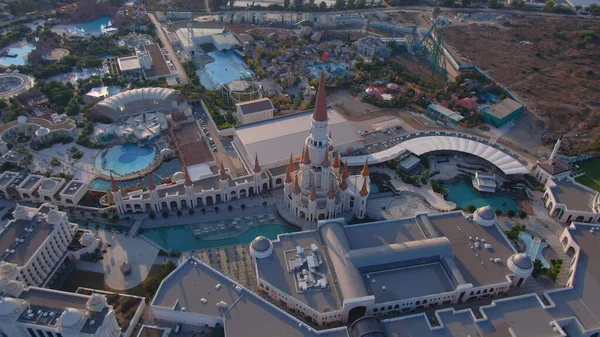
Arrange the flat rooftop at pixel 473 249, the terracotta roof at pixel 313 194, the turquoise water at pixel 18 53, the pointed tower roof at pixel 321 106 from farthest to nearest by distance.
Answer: the turquoise water at pixel 18 53 < the terracotta roof at pixel 313 194 < the pointed tower roof at pixel 321 106 < the flat rooftop at pixel 473 249

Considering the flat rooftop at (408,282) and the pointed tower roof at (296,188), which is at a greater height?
the pointed tower roof at (296,188)

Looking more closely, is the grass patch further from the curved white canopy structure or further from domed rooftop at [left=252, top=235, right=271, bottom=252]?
domed rooftop at [left=252, top=235, right=271, bottom=252]

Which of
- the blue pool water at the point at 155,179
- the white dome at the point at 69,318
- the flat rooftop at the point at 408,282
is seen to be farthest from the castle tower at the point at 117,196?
the flat rooftop at the point at 408,282

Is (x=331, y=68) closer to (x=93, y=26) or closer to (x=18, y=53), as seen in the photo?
(x=93, y=26)

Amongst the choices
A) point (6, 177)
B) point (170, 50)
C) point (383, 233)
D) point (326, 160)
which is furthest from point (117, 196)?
point (170, 50)

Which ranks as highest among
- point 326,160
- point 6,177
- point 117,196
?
point 326,160

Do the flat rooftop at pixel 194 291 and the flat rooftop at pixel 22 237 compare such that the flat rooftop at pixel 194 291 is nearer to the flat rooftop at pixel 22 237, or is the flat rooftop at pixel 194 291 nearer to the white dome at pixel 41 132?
the flat rooftop at pixel 22 237

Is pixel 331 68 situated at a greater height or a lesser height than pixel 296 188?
lesser

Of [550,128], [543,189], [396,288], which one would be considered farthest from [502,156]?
[396,288]
